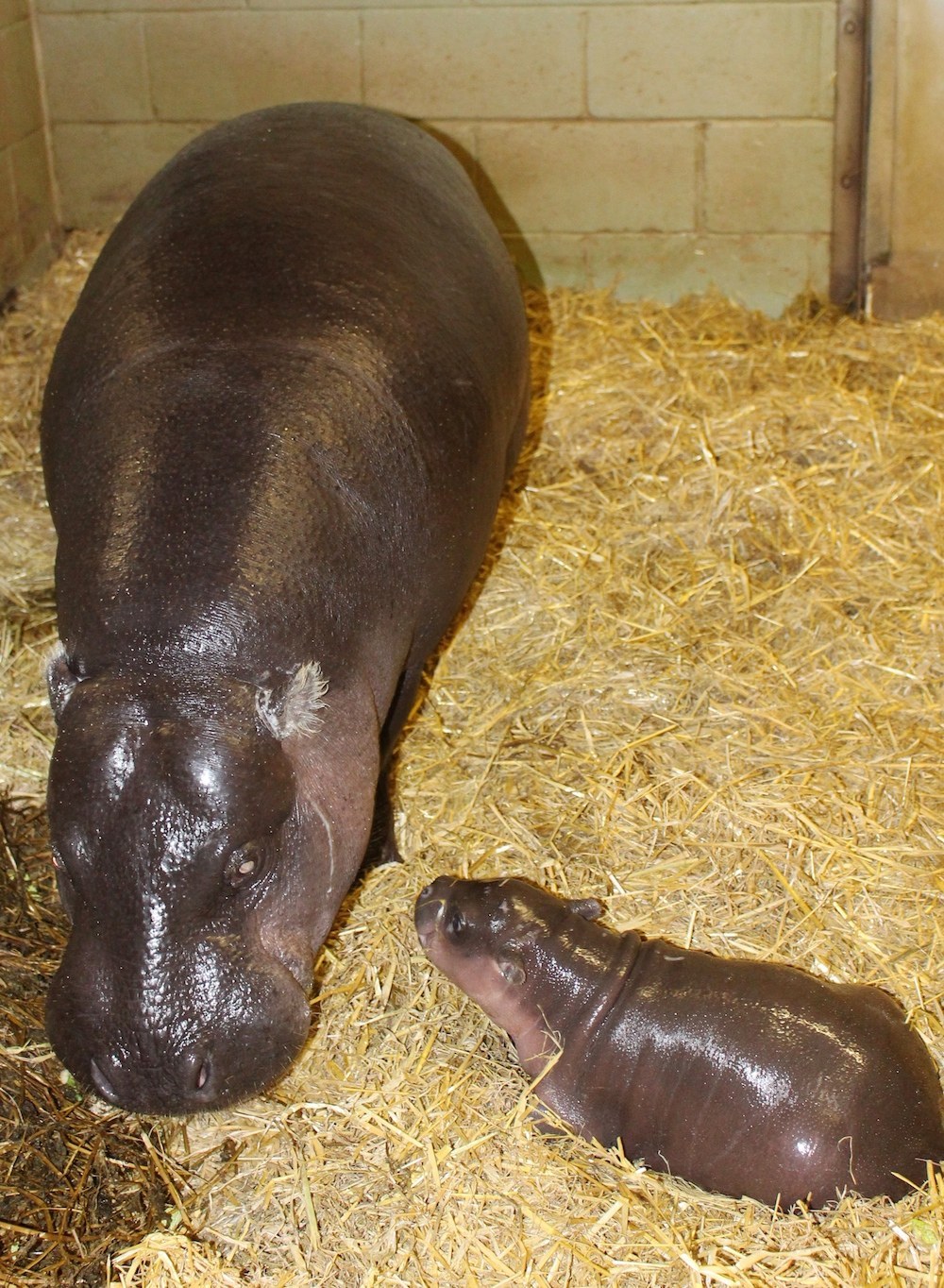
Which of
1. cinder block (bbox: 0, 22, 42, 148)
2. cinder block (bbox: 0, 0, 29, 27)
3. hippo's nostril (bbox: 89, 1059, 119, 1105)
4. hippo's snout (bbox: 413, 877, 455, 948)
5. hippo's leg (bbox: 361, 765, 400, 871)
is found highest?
cinder block (bbox: 0, 0, 29, 27)

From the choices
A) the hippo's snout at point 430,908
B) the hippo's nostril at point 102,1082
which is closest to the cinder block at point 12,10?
the hippo's snout at point 430,908

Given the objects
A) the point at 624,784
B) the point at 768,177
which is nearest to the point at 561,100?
the point at 768,177

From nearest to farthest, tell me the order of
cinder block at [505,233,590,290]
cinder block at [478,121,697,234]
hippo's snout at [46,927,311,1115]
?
hippo's snout at [46,927,311,1115] → cinder block at [478,121,697,234] → cinder block at [505,233,590,290]

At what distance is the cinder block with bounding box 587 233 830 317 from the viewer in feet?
21.9

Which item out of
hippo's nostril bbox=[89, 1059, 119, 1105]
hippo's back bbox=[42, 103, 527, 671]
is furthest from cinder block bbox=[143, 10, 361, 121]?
hippo's nostril bbox=[89, 1059, 119, 1105]

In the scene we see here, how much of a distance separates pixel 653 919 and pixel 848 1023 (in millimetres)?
698

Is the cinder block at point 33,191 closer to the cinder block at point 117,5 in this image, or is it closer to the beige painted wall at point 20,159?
the beige painted wall at point 20,159

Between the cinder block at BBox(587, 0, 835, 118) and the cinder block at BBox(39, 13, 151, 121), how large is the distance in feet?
7.25

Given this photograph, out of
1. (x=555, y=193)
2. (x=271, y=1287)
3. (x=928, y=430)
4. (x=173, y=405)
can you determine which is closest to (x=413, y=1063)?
(x=271, y=1287)

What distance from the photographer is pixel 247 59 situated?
6.47 metres

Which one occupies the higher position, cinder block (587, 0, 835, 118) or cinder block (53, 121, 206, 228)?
cinder block (587, 0, 835, 118)

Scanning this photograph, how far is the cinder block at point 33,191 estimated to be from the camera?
260 inches

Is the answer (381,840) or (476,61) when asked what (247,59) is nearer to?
(476,61)

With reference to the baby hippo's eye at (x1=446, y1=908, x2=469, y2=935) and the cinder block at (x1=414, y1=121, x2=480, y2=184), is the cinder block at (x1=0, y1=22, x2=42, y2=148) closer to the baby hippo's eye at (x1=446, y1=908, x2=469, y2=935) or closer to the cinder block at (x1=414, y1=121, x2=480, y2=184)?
the cinder block at (x1=414, y1=121, x2=480, y2=184)
